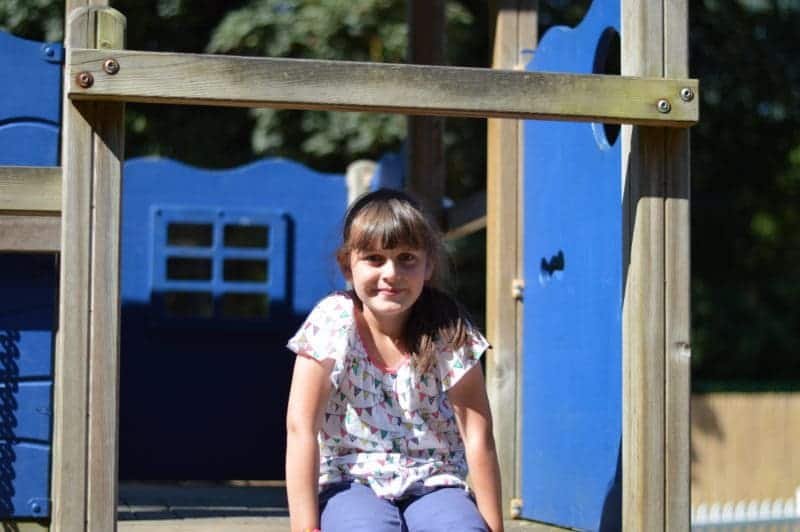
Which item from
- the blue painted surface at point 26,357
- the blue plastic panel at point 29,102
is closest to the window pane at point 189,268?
the blue plastic panel at point 29,102

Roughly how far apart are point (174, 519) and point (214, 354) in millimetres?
2684

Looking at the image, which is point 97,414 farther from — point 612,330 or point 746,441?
point 746,441

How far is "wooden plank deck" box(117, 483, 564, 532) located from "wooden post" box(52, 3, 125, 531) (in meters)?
1.13

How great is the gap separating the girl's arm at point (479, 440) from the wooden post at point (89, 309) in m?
0.87

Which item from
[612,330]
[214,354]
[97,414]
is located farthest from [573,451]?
[214,354]

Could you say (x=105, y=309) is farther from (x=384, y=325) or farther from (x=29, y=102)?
(x=29, y=102)

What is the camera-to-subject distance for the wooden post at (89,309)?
119 inches

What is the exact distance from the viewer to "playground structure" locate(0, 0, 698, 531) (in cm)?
305

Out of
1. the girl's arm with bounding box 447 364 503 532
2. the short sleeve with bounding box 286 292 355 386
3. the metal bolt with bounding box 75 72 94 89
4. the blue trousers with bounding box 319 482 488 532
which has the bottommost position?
the blue trousers with bounding box 319 482 488 532

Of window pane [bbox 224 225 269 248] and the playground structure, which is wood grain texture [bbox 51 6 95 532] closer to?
the playground structure

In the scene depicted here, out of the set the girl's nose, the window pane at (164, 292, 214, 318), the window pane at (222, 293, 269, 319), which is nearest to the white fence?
the window pane at (222, 293, 269, 319)

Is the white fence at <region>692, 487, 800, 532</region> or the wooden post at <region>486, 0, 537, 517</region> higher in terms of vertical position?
the wooden post at <region>486, 0, 537, 517</region>

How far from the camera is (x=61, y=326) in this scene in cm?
307

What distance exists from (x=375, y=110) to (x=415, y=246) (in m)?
0.36
